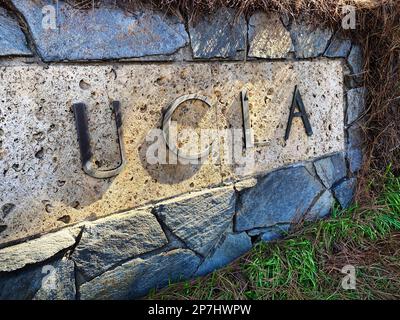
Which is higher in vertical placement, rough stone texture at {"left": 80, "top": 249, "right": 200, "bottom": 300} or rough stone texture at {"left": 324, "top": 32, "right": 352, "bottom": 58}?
rough stone texture at {"left": 324, "top": 32, "right": 352, "bottom": 58}

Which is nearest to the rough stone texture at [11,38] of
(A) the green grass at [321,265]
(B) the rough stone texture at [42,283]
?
(B) the rough stone texture at [42,283]

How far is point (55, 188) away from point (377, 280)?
1.65 meters

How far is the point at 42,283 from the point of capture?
156cm

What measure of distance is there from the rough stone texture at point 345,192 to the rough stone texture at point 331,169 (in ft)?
0.17

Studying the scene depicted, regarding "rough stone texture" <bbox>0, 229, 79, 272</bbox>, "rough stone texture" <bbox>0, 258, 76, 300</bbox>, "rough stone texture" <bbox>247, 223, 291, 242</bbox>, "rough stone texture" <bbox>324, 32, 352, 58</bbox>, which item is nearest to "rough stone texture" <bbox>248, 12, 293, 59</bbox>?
"rough stone texture" <bbox>324, 32, 352, 58</bbox>

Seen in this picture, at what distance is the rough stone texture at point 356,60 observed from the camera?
2.50 meters

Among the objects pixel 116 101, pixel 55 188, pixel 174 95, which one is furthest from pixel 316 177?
pixel 55 188

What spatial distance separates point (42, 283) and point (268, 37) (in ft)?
5.16

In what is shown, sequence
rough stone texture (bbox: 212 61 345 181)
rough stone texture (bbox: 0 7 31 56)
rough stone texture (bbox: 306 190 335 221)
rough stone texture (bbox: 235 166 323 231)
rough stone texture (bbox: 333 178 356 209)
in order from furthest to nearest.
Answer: rough stone texture (bbox: 333 178 356 209) < rough stone texture (bbox: 306 190 335 221) < rough stone texture (bbox: 235 166 323 231) < rough stone texture (bbox: 212 61 345 181) < rough stone texture (bbox: 0 7 31 56)

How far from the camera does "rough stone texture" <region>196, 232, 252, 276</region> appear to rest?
2.02 meters

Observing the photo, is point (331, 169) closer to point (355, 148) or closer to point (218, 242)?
point (355, 148)

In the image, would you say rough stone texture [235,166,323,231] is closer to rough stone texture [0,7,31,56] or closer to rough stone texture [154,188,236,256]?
rough stone texture [154,188,236,256]

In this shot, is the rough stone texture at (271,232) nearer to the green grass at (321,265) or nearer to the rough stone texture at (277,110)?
the green grass at (321,265)

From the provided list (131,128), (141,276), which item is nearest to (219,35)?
(131,128)
